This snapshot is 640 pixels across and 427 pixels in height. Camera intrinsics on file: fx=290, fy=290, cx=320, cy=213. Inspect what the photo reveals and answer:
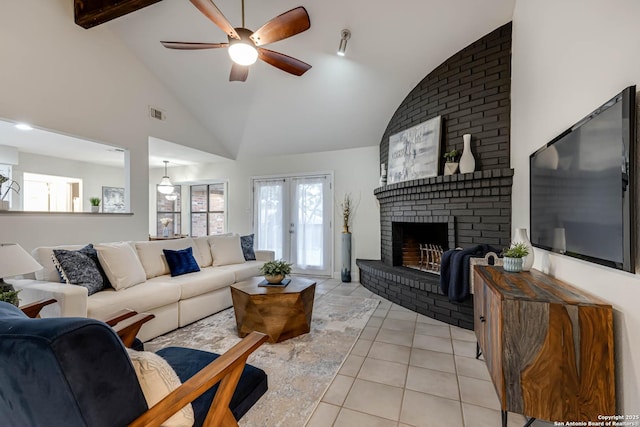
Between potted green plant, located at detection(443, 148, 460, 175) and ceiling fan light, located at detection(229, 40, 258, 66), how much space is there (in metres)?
2.28

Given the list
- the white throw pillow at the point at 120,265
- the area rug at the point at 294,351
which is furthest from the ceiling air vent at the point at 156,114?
the area rug at the point at 294,351

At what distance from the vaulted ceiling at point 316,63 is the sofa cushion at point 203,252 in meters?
2.32

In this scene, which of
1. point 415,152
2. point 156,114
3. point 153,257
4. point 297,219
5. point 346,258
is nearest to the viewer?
point 153,257

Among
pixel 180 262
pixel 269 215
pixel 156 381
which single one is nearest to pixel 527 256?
pixel 156 381

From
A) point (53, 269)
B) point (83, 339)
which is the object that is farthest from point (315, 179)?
point (83, 339)

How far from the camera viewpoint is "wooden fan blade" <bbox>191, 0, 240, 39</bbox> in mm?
2172

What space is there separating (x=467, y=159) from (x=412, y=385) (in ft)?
7.48

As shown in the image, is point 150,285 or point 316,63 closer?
point 150,285

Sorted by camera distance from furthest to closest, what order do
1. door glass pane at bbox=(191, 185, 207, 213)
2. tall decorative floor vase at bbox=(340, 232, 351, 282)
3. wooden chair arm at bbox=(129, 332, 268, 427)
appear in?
door glass pane at bbox=(191, 185, 207, 213) → tall decorative floor vase at bbox=(340, 232, 351, 282) → wooden chair arm at bbox=(129, 332, 268, 427)

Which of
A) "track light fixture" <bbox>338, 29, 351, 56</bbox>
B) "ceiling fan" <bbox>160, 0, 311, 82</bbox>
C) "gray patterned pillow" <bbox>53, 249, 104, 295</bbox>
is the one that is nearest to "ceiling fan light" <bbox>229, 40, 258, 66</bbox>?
"ceiling fan" <bbox>160, 0, 311, 82</bbox>

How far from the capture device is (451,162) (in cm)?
325

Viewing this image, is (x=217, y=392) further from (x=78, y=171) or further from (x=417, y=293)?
(x=78, y=171)

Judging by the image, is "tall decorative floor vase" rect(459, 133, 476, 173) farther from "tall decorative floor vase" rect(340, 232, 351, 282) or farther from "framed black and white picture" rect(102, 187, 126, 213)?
"framed black and white picture" rect(102, 187, 126, 213)

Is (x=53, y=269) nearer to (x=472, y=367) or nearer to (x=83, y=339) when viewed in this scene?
(x=83, y=339)
